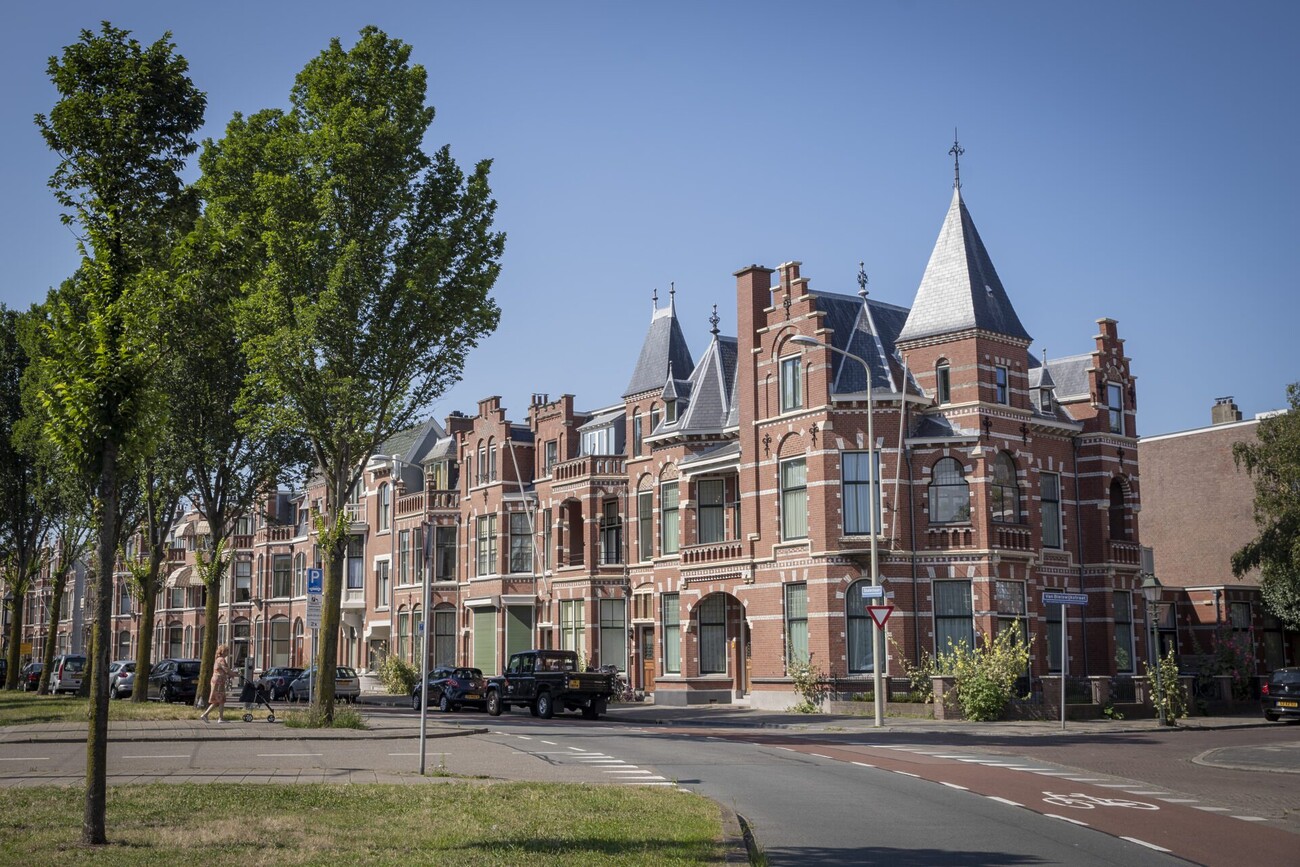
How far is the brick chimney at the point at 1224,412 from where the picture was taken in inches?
2512

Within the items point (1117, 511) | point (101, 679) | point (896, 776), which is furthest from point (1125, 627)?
point (101, 679)

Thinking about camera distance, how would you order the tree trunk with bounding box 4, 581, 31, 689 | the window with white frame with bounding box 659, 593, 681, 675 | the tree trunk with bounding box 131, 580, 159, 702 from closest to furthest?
the tree trunk with bounding box 131, 580, 159, 702, the window with white frame with bounding box 659, 593, 681, 675, the tree trunk with bounding box 4, 581, 31, 689

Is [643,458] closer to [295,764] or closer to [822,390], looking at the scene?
[822,390]

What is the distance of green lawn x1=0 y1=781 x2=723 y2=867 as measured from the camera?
35.0ft

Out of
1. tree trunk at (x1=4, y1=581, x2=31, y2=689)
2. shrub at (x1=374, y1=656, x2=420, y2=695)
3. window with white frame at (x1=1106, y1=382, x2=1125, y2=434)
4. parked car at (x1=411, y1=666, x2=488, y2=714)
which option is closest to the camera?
parked car at (x1=411, y1=666, x2=488, y2=714)

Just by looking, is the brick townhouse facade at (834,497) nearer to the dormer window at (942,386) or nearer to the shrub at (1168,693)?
the dormer window at (942,386)

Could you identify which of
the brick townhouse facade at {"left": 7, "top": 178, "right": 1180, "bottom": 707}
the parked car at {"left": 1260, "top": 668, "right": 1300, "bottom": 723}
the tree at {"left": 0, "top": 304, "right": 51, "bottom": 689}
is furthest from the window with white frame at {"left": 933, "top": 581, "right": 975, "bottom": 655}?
the tree at {"left": 0, "top": 304, "right": 51, "bottom": 689}

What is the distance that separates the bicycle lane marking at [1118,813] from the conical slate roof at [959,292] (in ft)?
67.4

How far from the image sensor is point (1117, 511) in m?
45.0

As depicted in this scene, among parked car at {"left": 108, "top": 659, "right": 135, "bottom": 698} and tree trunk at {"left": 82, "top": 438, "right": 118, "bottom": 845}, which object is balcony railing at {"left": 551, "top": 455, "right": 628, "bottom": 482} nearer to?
parked car at {"left": 108, "top": 659, "right": 135, "bottom": 698}

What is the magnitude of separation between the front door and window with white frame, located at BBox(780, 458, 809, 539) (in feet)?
38.2

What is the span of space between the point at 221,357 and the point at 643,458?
18923mm

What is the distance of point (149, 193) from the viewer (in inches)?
572

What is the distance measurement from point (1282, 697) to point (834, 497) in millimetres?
14138
